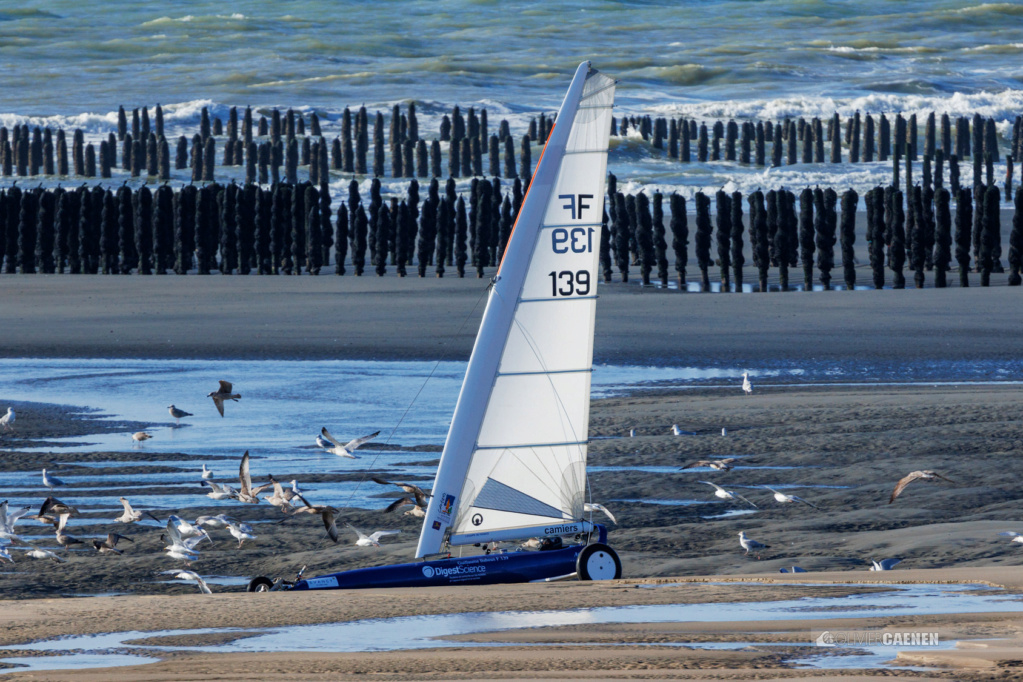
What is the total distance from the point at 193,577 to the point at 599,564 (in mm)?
2551

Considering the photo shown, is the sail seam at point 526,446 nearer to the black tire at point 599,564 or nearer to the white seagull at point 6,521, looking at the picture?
the black tire at point 599,564

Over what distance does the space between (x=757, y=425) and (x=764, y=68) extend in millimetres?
98565

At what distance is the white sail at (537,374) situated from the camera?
31.2ft

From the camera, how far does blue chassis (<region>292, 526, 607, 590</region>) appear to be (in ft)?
29.1

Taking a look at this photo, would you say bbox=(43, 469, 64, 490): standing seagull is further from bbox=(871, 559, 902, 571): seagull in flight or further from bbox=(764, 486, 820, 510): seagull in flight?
bbox=(871, 559, 902, 571): seagull in flight

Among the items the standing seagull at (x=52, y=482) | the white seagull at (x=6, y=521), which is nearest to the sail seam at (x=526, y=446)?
the white seagull at (x=6, y=521)

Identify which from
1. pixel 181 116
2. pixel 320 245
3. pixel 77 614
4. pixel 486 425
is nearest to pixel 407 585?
pixel 486 425

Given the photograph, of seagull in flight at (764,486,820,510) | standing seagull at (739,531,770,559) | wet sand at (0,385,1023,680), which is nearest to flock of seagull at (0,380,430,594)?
wet sand at (0,385,1023,680)

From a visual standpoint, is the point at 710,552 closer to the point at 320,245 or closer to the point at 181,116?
the point at 320,245

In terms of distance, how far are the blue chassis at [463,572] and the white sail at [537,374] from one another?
39 centimetres

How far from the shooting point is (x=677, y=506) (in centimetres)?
1195

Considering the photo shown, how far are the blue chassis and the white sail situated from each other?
39cm

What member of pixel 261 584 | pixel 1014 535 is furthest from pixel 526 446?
pixel 1014 535

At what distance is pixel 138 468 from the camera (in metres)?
13.6
